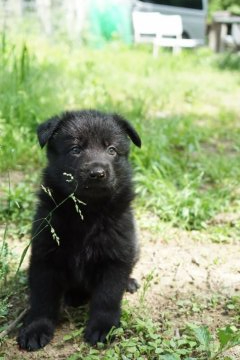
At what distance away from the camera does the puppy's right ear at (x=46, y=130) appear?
2945mm

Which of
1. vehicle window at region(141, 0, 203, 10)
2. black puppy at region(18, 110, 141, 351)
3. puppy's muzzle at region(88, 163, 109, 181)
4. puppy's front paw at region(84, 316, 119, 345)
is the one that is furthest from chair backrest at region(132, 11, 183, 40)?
puppy's front paw at region(84, 316, 119, 345)

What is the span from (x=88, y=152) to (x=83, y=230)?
0.43 meters

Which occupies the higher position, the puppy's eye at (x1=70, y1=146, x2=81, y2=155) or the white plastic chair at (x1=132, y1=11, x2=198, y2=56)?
the puppy's eye at (x1=70, y1=146, x2=81, y2=155)

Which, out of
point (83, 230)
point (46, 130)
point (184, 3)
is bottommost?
point (184, 3)

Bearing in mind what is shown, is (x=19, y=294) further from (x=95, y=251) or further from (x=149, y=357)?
(x=149, y=357)

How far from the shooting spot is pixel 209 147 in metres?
6.27

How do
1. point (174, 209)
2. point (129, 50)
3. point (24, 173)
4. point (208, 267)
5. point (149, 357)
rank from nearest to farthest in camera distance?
point (149, 357) → point (208, 267) → point (174, 209) → point (24, 173) → point (129, 50)

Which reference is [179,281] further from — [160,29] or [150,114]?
[160,29]

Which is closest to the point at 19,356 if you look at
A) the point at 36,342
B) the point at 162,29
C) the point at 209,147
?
the point at 36,342

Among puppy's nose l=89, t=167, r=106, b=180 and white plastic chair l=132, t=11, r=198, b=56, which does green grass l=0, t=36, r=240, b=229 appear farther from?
white plastic chair l=132, t=11, r=198, b=56

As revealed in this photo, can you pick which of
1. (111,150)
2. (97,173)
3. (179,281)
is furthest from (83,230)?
(179,281)

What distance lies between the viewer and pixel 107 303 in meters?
2.76

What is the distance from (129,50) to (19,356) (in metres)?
11.3

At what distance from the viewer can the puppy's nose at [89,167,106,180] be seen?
8.95ft
